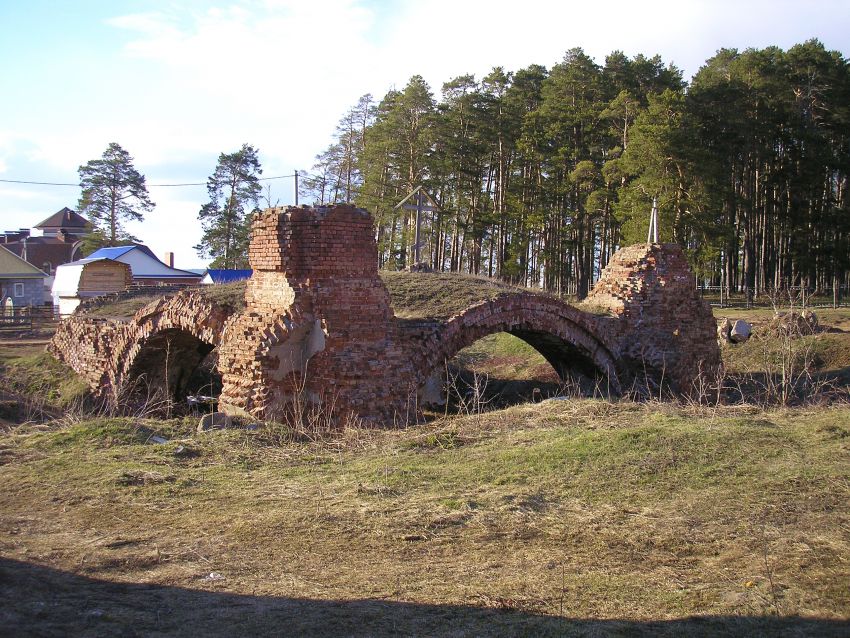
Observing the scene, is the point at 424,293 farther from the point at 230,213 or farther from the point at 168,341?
the point at 230,213

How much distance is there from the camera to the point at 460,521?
5.51 metres

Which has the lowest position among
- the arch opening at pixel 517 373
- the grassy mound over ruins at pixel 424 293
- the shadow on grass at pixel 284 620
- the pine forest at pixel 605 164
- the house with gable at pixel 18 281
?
the shadow on grass at pixel 284 620

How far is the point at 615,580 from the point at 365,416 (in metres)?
5.62

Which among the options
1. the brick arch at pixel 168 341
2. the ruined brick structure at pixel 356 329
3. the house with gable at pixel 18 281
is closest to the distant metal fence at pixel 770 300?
the ruined brick structure at pixel 356 329

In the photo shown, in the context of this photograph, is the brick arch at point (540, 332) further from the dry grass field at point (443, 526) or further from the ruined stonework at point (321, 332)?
the dry grass field at point (443, 526)

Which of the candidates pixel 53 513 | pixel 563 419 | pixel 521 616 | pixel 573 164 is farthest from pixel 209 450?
pixel 573 164

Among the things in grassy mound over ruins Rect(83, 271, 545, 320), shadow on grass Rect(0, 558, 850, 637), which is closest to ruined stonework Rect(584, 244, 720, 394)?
grassy mound over ruins Rect(83, 271, 545, 320)

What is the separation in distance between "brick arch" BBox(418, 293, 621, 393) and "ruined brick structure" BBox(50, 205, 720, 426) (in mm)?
22

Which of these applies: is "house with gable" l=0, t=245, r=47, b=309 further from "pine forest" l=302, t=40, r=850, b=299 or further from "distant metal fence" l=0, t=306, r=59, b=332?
"pine forest" l=302, t=40, r=850, b=299

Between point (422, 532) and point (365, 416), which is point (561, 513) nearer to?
point (422, 532)

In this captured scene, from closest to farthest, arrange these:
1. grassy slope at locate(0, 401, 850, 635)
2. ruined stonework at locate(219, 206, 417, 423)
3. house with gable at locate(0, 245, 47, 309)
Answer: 1. grassy slope at locate(0, 401, 850, 635)
2. ruined stonework at locate(219, 206, 417, 423)
3. house with gable at locate(0, 245, 47, 309)

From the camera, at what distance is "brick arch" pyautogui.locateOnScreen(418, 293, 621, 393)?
1100 centimetres

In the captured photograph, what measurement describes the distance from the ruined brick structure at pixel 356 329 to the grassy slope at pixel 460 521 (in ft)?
5.09

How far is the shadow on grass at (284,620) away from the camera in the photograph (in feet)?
12.3
